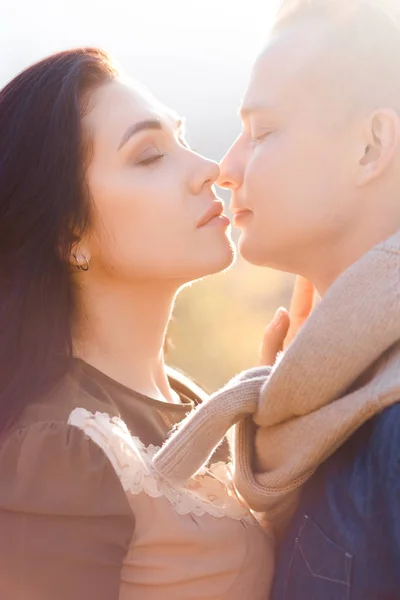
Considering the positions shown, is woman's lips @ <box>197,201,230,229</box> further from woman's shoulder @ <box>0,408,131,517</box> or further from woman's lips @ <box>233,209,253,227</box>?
woman's shoulder @ <box>0,408,131,517</box>

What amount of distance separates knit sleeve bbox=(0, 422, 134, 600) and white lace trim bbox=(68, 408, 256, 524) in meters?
0.04

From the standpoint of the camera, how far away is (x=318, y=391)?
1.55 meters

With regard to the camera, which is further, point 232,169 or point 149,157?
point 149,157

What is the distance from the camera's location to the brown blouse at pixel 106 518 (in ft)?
5.17

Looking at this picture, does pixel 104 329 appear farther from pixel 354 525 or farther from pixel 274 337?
pixel 354 525

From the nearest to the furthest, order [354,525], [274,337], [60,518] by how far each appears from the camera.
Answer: [354,525] → [60,518] → [274,337]

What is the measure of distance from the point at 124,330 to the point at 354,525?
0.92m

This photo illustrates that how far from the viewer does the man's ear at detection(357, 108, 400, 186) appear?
182 cm

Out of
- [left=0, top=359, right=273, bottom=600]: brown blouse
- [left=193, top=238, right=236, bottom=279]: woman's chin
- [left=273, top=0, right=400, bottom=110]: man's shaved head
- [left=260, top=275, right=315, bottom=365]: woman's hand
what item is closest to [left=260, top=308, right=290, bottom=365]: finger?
[left=260, top=275, right=315, bottom=365]: woman's hand

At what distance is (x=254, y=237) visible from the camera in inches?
76.6

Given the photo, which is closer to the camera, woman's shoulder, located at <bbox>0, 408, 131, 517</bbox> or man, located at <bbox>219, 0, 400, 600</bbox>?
woman's shoulder, located at <bbox>0, 408, 131, 517</bbox>

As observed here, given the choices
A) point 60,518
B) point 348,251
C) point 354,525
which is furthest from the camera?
point 348,251

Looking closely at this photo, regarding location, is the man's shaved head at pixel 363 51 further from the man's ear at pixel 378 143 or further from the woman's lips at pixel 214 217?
the woman's lips at pixel 214 217

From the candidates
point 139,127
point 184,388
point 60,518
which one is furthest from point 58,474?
point 139,127
